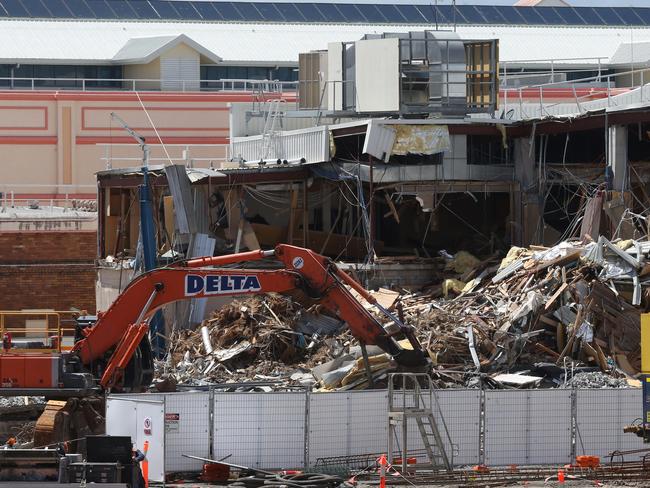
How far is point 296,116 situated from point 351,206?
14.7ft

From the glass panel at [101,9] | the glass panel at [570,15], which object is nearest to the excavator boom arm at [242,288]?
the glass panel at [101,9]

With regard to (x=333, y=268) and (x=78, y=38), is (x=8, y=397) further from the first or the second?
(x=78, y=38)

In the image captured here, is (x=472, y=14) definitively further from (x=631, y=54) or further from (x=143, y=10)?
(x=143, y=10)

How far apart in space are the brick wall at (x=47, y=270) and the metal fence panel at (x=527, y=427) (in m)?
29.5

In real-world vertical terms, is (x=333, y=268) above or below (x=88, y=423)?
above

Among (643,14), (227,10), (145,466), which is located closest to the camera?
(145,466)

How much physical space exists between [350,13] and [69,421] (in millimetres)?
55345

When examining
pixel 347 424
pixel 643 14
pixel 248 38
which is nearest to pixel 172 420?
pixel 347 424

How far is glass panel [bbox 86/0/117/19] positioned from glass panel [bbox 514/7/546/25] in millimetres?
20527

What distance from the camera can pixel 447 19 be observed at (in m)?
78.7

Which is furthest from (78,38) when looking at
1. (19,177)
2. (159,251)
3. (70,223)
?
(159,251)

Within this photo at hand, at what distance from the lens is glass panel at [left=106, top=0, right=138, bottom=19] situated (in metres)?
→ 74.7

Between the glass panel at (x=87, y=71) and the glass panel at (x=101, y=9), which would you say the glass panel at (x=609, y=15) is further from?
the glass panel at (x=87, y=71)

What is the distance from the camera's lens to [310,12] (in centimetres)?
7806
